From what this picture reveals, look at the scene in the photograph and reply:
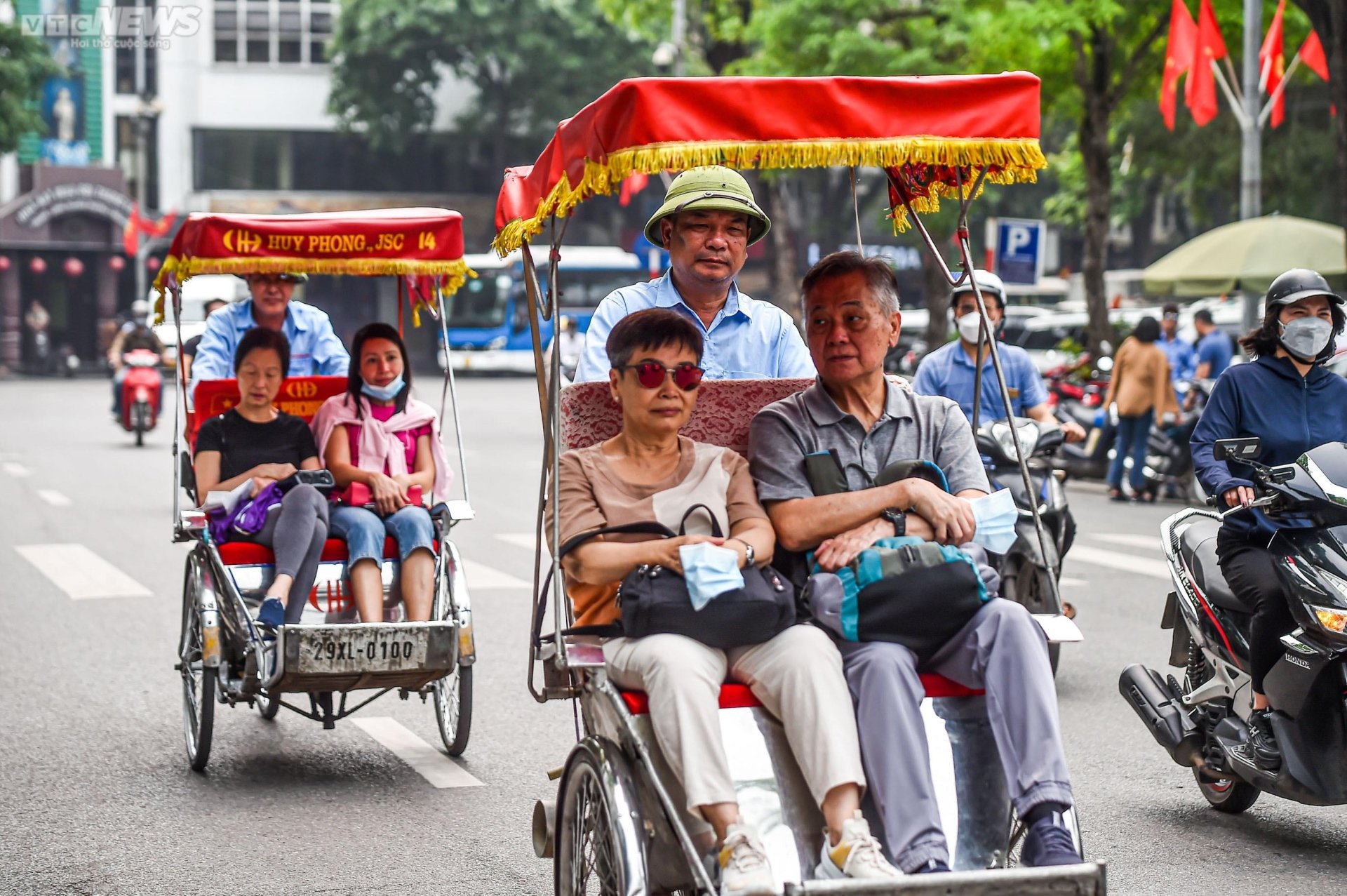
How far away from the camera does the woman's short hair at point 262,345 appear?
707cm

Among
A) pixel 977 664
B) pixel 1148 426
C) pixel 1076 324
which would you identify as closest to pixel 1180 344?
pixel 1148 426

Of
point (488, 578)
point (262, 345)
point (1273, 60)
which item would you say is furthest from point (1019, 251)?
point (262, 345)

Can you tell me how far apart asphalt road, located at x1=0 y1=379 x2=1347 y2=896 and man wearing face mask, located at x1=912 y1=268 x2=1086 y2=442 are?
1337 mm

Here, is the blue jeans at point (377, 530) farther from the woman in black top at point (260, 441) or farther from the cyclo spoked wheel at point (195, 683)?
the cyclo spoked wheel at point (195, 683)

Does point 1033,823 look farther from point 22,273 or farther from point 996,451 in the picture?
Result: point 22,273

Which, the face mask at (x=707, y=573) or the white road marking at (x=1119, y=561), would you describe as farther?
the white road marking at (x=1119, y=561)

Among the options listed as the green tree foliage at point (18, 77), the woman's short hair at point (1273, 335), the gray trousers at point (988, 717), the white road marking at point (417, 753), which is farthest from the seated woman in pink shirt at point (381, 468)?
the green tree foliage at point (18, 77)

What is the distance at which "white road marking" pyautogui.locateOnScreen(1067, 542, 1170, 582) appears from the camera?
11891 mm

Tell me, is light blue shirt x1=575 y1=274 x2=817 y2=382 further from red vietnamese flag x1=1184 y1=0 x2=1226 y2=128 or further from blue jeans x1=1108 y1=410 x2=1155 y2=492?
red vietnamese flag x1=1184 y1=0 x2=1226 y2=128

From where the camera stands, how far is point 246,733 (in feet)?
23.8

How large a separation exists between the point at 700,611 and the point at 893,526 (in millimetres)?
595

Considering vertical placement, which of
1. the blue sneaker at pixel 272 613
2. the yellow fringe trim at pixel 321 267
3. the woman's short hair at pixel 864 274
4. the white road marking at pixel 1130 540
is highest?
the woman's short hair at pixel 864 274

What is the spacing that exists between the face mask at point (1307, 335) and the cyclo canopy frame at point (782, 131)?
1.69 m

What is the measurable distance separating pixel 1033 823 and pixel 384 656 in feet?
10.3
